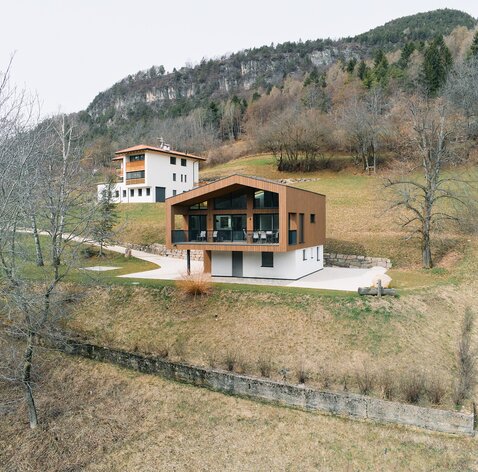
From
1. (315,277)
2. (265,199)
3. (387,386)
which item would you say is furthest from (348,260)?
(387,386)

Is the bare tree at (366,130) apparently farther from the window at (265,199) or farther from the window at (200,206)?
the window at (200,206)

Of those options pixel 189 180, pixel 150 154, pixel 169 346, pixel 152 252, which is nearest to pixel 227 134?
pixel 189 180

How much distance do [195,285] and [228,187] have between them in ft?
20.3

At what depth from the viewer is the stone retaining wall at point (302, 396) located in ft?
34.0

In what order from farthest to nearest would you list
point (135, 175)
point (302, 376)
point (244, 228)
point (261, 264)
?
1. point (135, 175)
2. point (244, 228)
3. point (261, 264)
4. point (302, 376)

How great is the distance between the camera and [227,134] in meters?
93.8

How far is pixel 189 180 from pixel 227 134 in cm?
4671

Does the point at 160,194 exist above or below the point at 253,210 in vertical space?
above

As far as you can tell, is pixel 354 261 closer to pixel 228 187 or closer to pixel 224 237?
pixel 224 237

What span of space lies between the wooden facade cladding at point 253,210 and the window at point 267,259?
64.9 inches

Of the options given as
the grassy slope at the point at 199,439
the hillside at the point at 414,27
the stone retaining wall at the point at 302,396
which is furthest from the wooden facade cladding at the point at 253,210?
the hillside at the point at 414,27

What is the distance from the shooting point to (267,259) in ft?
72.4

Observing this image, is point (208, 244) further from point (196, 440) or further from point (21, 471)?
point (21, 471)

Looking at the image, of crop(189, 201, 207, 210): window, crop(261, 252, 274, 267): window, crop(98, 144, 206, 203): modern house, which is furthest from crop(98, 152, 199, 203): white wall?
crop(261, 252, 274, 267): window
